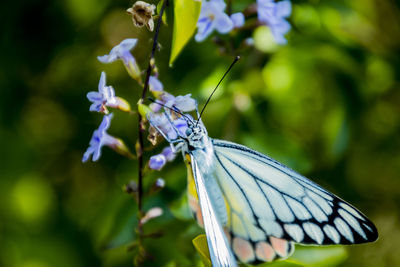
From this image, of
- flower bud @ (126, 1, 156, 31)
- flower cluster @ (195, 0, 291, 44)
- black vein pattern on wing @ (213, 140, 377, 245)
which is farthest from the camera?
flower cluster @ (195, 0, 291, 44)

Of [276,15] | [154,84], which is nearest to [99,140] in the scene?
[154,84]

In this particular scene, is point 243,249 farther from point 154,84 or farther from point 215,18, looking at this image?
point 215,18

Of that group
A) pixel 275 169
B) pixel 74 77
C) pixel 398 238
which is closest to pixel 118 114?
pixel 74 77

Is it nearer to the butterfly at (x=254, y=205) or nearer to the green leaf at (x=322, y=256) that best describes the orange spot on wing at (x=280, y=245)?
the butterfly at (x=254, y=205)

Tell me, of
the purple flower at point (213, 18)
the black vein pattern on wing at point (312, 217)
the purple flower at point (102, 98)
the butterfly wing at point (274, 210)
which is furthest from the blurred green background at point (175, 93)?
the purple flower at point (102, 98)

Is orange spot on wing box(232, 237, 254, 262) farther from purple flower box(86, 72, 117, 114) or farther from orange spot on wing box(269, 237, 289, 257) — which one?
purple flower box(86, 72, 117, 114)

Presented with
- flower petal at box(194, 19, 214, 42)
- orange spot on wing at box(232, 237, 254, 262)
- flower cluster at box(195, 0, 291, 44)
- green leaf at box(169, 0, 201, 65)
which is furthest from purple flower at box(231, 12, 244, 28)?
orange spot on wing at box(232, 237, 254, 262)
